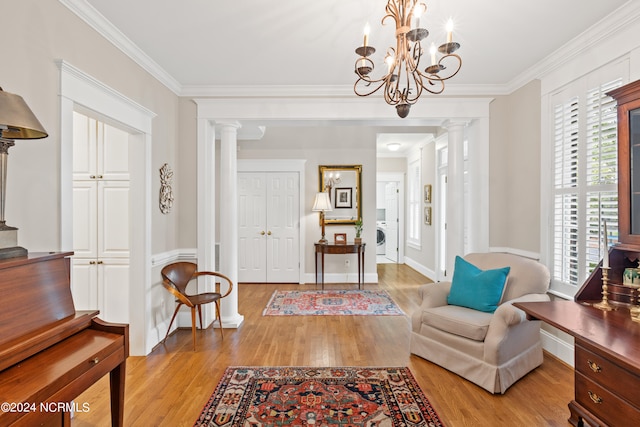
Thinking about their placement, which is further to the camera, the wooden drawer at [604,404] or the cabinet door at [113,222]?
the cabinet door at [113,222]

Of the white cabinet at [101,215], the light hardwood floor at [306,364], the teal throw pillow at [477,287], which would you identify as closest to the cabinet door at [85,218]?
the white cabinet at [101,215]

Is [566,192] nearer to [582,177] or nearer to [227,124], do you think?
[582,177]

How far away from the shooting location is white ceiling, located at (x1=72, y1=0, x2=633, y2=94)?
222 cm

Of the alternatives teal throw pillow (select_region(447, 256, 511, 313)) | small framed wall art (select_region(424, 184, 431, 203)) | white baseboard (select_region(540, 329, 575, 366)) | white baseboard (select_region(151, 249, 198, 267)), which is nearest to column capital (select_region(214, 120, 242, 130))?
white baseboard (select_region(151, 249, 198, 267))

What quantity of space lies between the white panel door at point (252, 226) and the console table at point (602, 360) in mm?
4473

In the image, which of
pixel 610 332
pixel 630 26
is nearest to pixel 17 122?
pixel 610 332

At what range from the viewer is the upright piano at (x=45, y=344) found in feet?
4.02

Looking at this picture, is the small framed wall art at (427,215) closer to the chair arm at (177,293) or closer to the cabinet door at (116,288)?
the chair arm at (177,293)

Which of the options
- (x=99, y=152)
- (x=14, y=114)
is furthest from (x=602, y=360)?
(x=99, y=152)

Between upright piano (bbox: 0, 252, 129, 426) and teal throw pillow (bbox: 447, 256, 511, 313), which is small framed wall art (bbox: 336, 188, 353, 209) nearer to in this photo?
teal throw pillow (bbox: 447, 256, 511, 313)

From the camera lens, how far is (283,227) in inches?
233

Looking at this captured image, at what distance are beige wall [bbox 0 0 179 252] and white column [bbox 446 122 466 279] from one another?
11.1ft

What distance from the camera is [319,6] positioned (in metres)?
2.20

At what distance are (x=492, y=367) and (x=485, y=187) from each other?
78.6 inches
